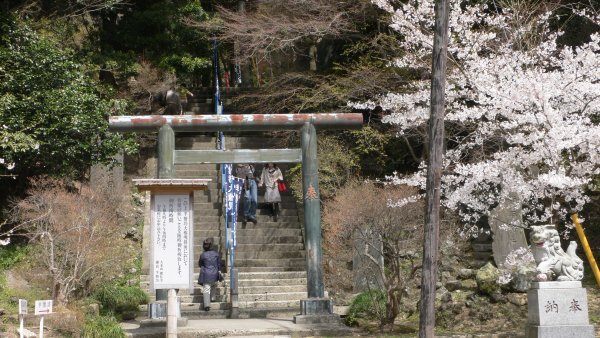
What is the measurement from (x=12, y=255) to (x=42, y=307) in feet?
22.0

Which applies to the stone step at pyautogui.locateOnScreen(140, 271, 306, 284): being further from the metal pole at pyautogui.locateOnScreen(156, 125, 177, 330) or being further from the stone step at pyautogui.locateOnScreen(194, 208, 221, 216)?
the metal pole at pyautogui.locateOnScreen(156, 125, 177, 330)

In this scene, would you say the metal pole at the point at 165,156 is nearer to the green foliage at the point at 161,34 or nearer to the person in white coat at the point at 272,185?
the person in white coat at the point at 272,185

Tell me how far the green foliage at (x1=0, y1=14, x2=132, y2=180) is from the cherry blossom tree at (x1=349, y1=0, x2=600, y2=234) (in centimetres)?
681

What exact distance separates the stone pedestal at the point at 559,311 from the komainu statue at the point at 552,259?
6.0 inches

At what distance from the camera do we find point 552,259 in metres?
11.4

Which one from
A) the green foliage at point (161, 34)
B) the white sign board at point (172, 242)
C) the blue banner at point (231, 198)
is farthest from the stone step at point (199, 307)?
the green foliage at point (161, 34)

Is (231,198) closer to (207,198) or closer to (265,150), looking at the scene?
(207,198)

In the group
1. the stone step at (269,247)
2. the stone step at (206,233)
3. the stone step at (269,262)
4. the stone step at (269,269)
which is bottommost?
the stone step at (269,269)

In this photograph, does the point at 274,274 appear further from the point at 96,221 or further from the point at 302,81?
the point at 302,81

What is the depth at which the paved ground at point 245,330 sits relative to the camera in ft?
39.1

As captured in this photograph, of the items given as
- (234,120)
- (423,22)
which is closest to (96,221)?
(234,120)

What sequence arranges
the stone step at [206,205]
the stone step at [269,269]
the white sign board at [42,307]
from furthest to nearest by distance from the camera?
the stone step at [206,205] → the stone step at [269,269] → the white sign board at [42,307]

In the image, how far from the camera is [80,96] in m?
17.1

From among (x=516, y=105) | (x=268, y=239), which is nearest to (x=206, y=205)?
(x=268, y=239)
